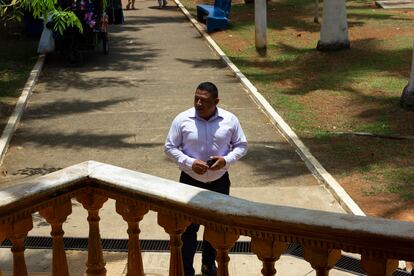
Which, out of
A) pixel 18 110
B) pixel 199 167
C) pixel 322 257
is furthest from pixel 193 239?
pixel 18 110

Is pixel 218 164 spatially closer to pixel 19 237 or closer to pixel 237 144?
pixel 237 144

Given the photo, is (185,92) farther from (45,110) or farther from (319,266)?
(319,266)

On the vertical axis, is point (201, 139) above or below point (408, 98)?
above

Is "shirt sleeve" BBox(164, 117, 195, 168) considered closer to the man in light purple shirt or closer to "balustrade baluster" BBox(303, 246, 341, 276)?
the man in light purple shirt

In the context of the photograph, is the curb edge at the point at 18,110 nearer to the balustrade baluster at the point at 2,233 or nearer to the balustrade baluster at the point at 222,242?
the balustrade baluster at the point at 2,233

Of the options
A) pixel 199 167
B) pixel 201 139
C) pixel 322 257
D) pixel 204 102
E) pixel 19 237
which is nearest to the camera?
pixel 322 257

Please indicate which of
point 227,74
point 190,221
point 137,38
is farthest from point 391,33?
point 190,221

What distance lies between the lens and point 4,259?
21.2 feet

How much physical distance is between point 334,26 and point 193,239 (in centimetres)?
1339

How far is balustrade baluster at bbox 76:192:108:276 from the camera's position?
3.50 meters

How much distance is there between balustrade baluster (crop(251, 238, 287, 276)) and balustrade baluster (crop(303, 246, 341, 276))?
127mm

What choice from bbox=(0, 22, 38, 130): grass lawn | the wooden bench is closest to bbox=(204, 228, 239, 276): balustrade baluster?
bbox=(0, 22, 38, 130): grass lawn

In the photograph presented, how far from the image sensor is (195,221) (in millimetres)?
3146

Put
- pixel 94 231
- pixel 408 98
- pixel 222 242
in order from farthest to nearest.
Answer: pixel 408 98 → pixel 94 231 → pixel 222 242
